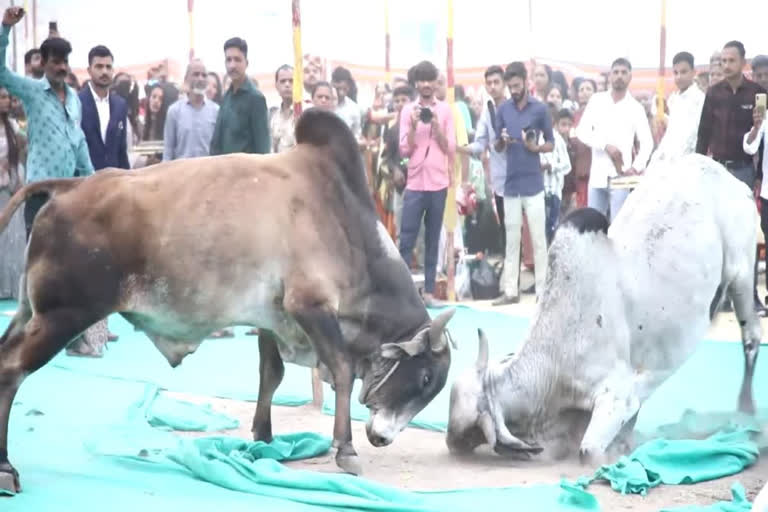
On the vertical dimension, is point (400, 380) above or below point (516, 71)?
below

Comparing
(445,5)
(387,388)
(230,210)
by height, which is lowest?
(387,388)

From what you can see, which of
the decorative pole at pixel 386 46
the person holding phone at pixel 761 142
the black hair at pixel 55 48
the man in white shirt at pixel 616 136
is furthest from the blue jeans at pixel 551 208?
the black hair at pixel 55 48

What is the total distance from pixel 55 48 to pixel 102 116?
97 centimetres

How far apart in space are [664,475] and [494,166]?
5716 mm

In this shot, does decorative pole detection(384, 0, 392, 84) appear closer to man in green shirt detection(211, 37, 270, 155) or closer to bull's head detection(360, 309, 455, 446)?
man in green shirt detection(211, 37, 270, 155)

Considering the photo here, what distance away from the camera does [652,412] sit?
5.46 meters

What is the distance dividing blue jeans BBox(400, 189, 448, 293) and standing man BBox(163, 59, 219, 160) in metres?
1.81

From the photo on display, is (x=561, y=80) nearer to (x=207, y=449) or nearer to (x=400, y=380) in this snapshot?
(x=400, y=380)

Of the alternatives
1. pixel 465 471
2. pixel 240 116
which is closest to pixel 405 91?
pixel 240 116

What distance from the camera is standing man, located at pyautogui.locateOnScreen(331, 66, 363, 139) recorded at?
10086mm

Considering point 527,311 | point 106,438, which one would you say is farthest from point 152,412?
point 527,311

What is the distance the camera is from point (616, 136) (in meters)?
9.54

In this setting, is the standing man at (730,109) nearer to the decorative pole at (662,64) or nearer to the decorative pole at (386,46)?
the decorative pole at (662,64)

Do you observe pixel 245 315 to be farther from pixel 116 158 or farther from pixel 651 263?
pixel 116 158
